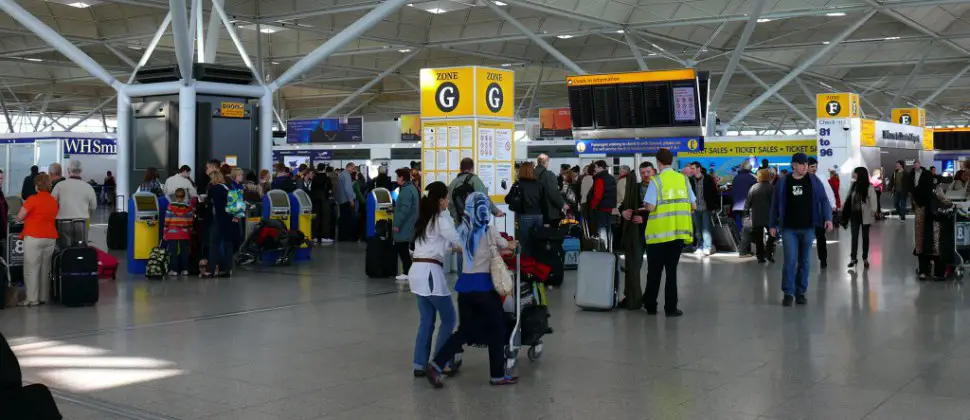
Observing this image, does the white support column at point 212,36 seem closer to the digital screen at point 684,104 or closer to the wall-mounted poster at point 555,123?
the digital screen at point 684,104

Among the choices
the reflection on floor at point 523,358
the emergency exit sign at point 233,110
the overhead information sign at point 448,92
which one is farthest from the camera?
the emergency exit sign at point 233,110

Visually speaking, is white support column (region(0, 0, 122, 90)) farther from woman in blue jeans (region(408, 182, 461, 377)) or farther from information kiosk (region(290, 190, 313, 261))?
woman in blue jeans (region(408, 182, 461, 377))

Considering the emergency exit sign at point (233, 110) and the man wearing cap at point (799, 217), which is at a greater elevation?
the emergency exit sign at point (233, 110)

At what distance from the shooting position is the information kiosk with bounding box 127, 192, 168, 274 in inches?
556

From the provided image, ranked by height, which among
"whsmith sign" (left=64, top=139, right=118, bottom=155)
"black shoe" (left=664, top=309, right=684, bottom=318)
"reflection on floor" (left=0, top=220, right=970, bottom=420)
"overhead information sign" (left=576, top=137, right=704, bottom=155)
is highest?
"whsmith sign" (left=64, top=139, right=118, bottom=155)

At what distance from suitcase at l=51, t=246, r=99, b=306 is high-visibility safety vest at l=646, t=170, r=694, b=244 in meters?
5.81

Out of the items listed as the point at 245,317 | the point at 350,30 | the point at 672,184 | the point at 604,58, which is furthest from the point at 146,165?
the point at 604,58

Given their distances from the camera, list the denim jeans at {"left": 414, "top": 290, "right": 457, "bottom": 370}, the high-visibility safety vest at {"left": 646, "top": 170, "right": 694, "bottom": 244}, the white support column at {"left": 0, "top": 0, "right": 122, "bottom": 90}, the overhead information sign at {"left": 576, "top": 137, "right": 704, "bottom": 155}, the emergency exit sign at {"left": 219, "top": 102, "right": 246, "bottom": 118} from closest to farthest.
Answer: the denim jeans at {"left": 414, "top": 290, "right": 457, "bottom": 370} < the high-visibility safety vest at {"left": 646, "top": 170, "right": 694, "bottom": 244} < the overhead information sign at {"left": 576, "top": 137, "right": 704, "bottom": 155} < the white support column at {"left": 0, "top": 0, "right": 122, "bottom": 90} < the emergency exit sign at {"left": 219, "top": 102, "right": 246, "bottom": 118}

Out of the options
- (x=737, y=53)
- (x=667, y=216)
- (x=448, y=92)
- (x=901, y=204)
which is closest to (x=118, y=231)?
(x=448, y=92)

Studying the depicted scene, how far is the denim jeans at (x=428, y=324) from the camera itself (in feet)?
21.9

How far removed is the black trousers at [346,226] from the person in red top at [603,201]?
8.39 metres

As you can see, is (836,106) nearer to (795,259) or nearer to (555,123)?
(555,123)

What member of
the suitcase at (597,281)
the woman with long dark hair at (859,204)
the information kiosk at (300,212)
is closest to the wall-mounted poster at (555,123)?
the information kiosk at (300,212)

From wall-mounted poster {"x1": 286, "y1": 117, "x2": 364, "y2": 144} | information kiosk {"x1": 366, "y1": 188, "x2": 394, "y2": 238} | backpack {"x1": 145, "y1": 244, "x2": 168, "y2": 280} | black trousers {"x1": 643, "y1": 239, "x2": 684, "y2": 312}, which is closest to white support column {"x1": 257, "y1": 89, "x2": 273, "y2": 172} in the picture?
information kiosk {"x1": 366, "y1": 188, "x2": 394, "y2": 238}
